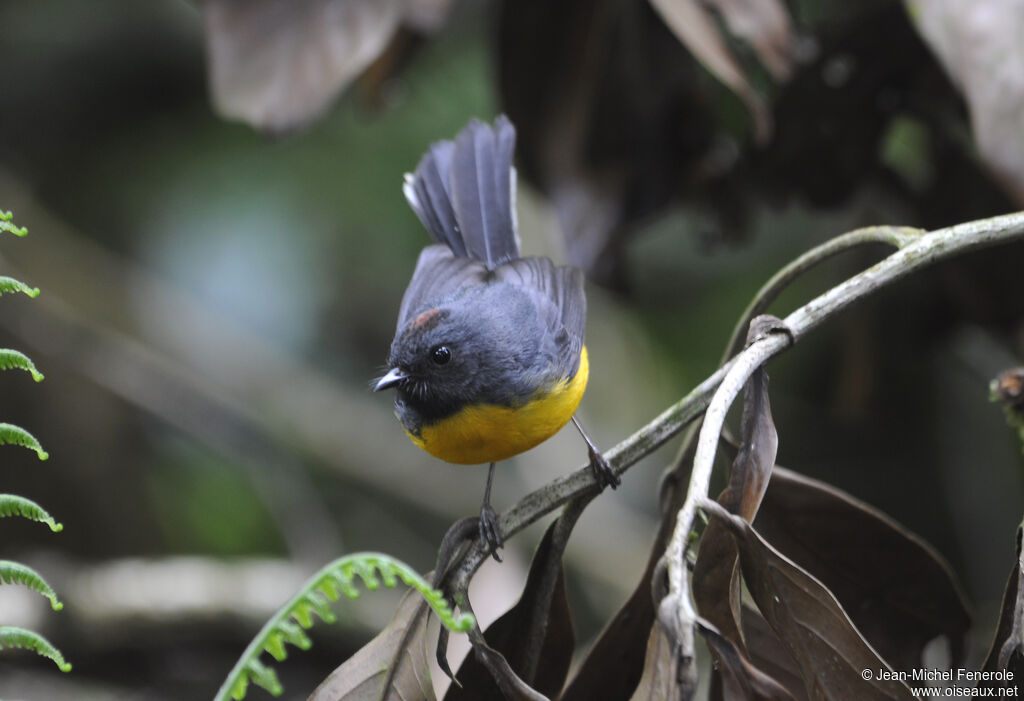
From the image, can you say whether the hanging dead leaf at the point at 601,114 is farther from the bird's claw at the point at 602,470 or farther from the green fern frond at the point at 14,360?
the green fern frond at the point at 14,360

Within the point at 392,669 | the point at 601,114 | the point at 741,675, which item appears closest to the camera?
the point at 741,675

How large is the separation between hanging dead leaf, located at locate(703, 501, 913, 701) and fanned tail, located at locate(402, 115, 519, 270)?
193 cm

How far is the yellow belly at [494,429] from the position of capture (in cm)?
261

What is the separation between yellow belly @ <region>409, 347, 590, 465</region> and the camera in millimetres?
2613

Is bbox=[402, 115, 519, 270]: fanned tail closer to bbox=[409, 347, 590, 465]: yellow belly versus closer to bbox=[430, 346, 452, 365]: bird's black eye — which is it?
bbox=[430, 346, 452, 365]: bird's black eye

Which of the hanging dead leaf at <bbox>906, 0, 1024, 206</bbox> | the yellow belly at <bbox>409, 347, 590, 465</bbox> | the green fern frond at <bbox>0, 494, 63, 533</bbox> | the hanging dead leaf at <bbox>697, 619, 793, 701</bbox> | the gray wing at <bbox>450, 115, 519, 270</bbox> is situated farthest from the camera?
the gray wing at <bbox>450, 115, 519, 270</bbox>

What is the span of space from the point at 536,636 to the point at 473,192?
1852 millimetres

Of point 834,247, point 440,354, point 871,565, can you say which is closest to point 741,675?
point 871,565

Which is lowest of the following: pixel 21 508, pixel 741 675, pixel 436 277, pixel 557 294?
pixel 741 675

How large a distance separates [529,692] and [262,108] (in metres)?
1.86

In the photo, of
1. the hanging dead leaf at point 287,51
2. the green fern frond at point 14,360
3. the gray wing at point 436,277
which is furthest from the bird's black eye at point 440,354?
the green fern frond at point 14,360

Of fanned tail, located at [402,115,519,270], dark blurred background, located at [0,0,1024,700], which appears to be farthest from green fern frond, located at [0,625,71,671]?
dark blurred background, located at [0,0,1024,700]

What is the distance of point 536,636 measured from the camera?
180cm

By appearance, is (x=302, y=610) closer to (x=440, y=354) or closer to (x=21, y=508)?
(x=21, y=508)
